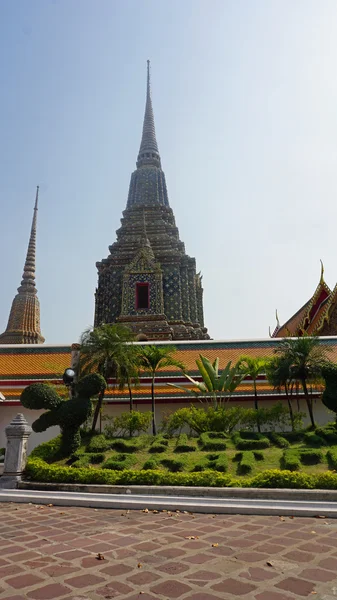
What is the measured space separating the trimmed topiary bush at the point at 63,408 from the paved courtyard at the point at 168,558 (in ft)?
12.5

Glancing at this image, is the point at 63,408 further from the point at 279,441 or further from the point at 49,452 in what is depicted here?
the point at 279,441

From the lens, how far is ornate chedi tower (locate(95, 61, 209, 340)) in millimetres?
28156

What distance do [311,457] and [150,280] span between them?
21237 mm

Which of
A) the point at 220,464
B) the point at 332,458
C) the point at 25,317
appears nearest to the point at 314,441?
the point at 332,458

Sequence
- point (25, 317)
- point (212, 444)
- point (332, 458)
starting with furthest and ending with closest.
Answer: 1. point (25, 317)
2. point (212, 444)
3. point (332, 458)

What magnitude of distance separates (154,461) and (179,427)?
15.1 feet

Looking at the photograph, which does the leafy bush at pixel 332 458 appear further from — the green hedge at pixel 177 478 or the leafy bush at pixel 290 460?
the green hedge at pixel 177 478

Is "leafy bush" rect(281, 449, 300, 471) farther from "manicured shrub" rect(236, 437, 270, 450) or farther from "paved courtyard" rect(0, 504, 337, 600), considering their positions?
"paved courtyard" rect(0, 504, 337, 600)

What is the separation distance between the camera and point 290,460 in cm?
925

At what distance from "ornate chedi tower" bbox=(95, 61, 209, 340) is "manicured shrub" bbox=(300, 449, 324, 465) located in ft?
49.0

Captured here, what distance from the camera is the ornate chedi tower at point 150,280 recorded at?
28156mm

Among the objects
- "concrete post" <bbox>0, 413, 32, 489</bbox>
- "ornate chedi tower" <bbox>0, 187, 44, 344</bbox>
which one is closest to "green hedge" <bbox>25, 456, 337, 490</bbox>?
"concrete post" <bbox>0, 413, 32, 489</bbox>

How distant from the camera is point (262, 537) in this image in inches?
215

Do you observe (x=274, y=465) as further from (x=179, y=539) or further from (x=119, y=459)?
(x=179, y=539)
